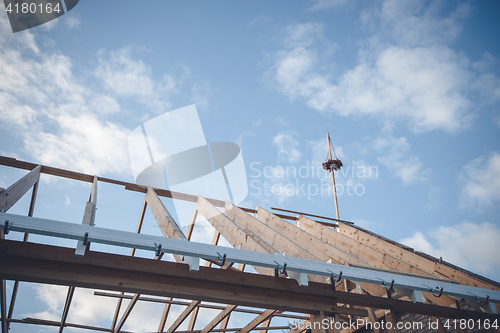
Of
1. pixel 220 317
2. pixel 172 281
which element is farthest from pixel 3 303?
pixel 220 317

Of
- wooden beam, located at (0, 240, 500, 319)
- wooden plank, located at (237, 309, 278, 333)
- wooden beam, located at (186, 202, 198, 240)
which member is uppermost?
wooden beam, located at (186, 202, 198, 240)

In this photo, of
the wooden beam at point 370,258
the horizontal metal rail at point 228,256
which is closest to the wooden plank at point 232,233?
the horizontal metal rail at point 228,256

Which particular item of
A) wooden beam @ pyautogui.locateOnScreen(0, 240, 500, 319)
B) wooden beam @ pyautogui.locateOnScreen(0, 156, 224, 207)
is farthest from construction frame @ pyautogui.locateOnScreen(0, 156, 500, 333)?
wooden beam @ pyautogui.locateOnScreen(0, 156, 224, 207)

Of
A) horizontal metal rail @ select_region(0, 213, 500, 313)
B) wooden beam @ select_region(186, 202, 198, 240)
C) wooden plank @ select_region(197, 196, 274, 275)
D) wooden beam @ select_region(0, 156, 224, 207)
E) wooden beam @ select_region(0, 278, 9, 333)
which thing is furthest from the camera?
wooden beam @ select_region(186, 202, 198, 240)

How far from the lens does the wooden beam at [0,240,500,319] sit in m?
3.40

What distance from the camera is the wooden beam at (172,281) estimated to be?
3.40 m

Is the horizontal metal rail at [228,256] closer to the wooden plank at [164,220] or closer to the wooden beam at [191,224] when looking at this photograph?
the wooden plank at [164,220]

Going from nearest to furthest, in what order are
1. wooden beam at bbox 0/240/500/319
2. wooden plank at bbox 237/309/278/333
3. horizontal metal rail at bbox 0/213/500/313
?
horizontal metal rail at bbox 0/213/500/313, wooden beam at bbox 0/240/500/319, wooden plank at bbox 237/309/278/333

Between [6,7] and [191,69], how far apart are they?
21.6ft

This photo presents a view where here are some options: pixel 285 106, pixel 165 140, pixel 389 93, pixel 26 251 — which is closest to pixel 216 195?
pixel 165 140

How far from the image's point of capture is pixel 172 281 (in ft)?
12.7

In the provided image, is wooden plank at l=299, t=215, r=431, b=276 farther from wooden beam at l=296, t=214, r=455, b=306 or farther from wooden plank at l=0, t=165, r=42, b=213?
wooden plank at l=0, t=165, r=42, b=213

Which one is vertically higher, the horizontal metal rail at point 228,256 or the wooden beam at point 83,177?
the wooden beam at point 83,177

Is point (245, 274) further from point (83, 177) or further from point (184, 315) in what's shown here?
point (83, 177)
